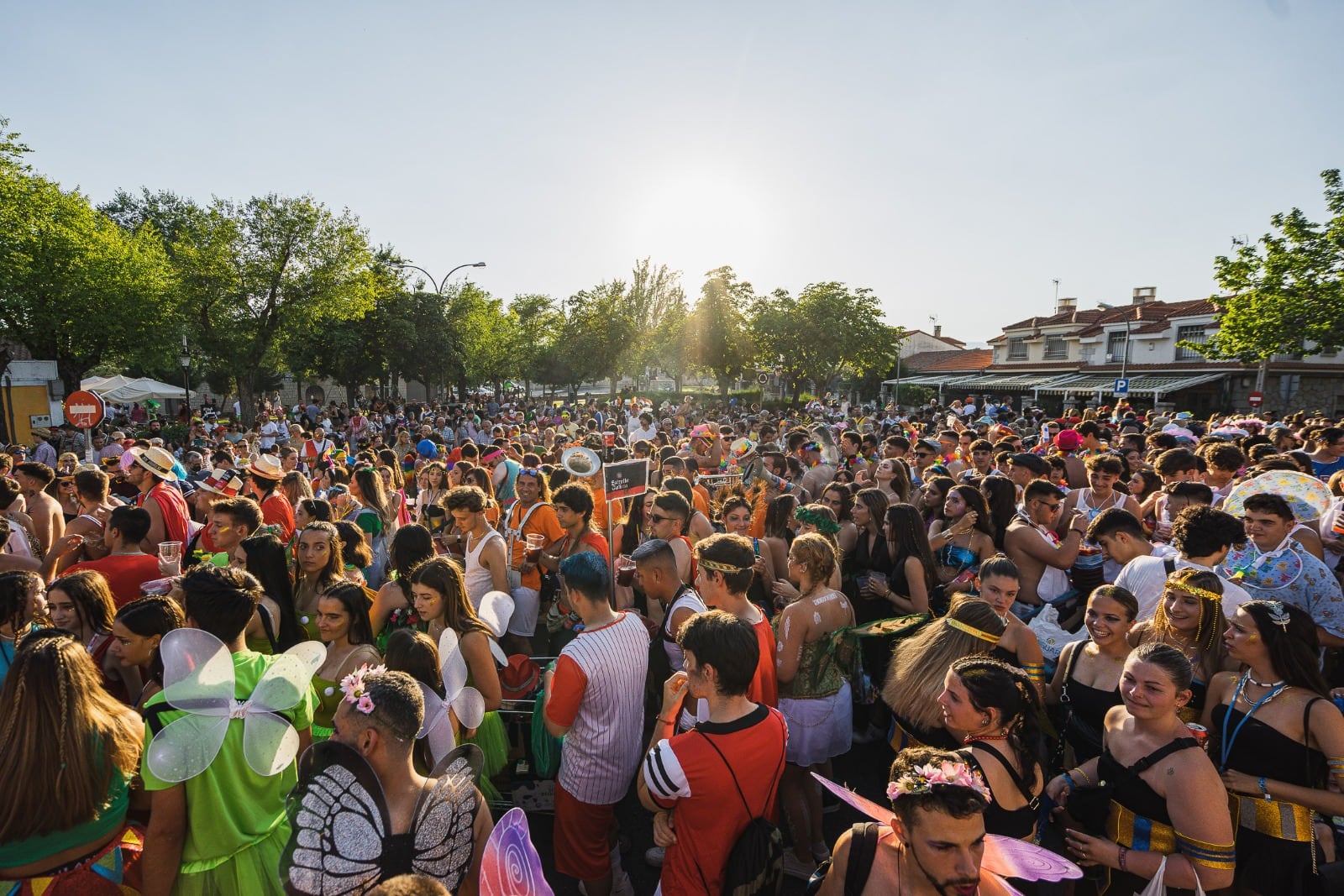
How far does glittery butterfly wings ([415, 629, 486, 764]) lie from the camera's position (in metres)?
2.68

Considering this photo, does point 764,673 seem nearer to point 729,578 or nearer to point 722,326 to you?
point 729,578

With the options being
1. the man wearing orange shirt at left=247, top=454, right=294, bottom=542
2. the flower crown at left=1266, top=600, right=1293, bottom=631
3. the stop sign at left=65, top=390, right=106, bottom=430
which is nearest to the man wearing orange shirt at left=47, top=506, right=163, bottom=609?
the man wearing orange shirt at left=247, top=454, right=294, bottom=542

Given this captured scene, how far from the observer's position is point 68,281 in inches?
875

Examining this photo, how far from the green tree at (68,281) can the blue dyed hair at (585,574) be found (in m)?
25.7

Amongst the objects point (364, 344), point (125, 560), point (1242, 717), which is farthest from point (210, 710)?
point (364, 344)

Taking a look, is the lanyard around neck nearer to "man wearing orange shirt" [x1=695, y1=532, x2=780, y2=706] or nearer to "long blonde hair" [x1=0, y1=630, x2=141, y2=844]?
"man wearing orange shirt" [x1=695, y1=532, x2=780, y2=706]

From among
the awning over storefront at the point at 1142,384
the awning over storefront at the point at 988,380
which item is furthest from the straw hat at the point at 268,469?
the awning over storefront at the point at 988,380

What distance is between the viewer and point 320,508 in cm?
552

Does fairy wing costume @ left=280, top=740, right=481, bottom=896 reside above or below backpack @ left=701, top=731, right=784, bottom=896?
above

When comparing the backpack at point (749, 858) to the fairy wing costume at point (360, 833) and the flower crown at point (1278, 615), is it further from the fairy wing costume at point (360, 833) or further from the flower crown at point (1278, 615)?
the flower crown at point (1278, 615)

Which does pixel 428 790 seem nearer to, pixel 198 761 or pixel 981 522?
pixel 198 761

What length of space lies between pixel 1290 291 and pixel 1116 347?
17.9 metres

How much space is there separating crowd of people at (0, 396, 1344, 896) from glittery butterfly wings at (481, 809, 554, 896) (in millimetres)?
178

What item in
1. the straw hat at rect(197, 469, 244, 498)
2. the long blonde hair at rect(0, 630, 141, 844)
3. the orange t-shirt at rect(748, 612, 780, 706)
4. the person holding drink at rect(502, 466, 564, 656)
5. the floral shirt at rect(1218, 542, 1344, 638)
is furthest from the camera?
the straw hat at rect(197, 469, 244, 498)
